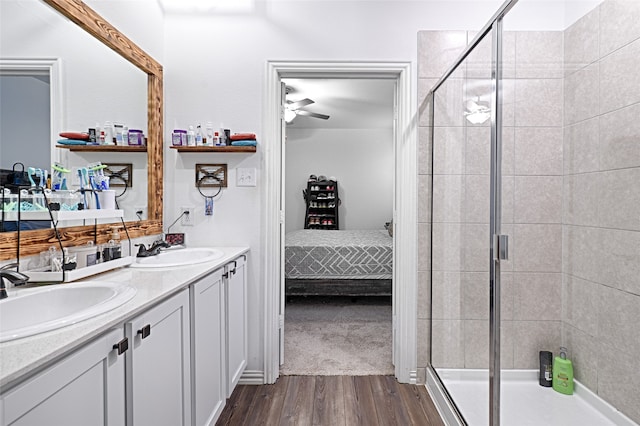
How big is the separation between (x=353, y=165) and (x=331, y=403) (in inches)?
209

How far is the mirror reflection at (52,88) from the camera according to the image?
4.39 feet

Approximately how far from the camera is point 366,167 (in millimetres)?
7055

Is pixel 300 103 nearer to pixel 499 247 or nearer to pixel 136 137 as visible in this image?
pixel 136 137

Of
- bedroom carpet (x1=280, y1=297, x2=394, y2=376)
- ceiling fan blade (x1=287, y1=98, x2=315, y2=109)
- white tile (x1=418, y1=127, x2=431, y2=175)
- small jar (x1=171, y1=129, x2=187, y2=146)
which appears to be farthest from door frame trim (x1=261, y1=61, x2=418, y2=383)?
ceiling fan blade (x1=287, y1=98, x2=315, y2=109)

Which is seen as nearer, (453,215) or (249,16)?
(453,215)

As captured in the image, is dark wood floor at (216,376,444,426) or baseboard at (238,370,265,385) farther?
baseboard at (238,370,265,385)

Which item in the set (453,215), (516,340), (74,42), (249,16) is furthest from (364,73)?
(516,340)

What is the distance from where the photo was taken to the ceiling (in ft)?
14.1

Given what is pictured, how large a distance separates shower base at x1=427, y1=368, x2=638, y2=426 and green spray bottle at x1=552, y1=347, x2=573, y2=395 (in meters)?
0.03

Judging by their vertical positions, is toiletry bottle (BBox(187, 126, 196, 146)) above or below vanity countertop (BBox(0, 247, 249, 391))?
above

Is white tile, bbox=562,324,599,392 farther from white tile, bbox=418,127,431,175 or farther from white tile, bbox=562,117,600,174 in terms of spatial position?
white tile, bbox=418,127,431,175

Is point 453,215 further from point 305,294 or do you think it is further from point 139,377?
point 305,294

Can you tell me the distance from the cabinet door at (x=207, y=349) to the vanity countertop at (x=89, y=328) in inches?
5.2

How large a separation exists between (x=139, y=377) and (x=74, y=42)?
1521mm
